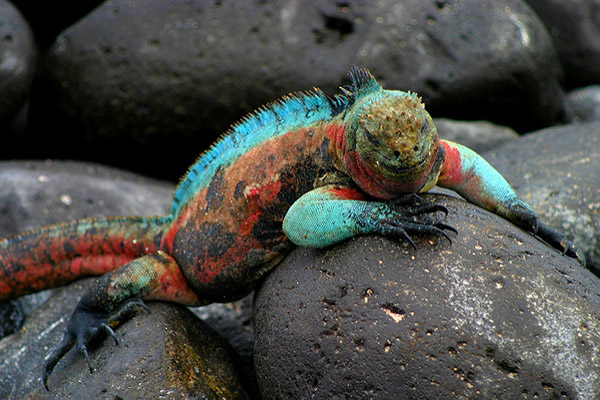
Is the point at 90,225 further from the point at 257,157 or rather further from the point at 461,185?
the point at 461,185

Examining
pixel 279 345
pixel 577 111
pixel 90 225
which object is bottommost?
pixel 577 111

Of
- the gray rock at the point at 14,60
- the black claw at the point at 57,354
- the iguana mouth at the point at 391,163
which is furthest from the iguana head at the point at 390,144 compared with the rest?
the gray rock at the point at 14,60

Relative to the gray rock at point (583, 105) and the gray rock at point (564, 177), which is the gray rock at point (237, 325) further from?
the gray rock at point (583, 105)

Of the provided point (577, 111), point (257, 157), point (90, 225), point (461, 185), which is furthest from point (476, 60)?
point (90, 225)

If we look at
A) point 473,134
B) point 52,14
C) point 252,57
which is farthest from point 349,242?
point 52,14

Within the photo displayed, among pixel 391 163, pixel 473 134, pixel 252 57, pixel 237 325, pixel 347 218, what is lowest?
pixel 237 325

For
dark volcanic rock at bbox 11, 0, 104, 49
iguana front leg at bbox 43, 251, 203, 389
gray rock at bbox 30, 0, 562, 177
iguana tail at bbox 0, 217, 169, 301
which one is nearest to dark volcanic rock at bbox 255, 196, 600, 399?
iguana front leg at bbox 43, 251, 203, 389

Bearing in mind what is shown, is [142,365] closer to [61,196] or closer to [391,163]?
[391,163]
